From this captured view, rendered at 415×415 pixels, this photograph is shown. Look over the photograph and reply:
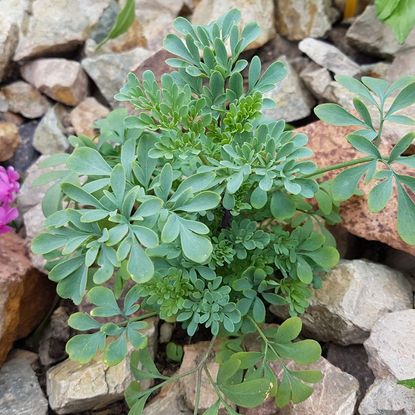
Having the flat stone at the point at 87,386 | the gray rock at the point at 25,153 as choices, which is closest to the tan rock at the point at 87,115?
the gray rock at the point at 25,153

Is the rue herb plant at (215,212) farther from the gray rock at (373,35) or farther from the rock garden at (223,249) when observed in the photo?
the gray rock at (373,35)

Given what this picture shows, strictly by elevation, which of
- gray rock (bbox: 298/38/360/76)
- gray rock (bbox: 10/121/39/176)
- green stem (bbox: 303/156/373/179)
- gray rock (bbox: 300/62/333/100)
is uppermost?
green stem (bbox: 303/156/373/179)

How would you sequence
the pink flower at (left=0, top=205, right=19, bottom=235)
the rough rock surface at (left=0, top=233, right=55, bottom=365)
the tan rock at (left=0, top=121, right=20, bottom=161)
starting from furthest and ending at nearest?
the tan rock at (left=0, top=121, right=20, bottom=161) < the pink flower at (left=0, top=205, right=19, bottom=235) < the rough rock surface at (left=0, top=233, right=55, bottom=365)

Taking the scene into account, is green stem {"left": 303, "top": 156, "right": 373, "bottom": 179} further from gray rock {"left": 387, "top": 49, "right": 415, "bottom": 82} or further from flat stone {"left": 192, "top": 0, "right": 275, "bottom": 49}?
flat stone {"left": 192, "top": 0, "right": 275, "bottom": 49}

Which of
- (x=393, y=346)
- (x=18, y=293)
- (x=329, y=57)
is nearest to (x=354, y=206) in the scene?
(x=393, y=346)

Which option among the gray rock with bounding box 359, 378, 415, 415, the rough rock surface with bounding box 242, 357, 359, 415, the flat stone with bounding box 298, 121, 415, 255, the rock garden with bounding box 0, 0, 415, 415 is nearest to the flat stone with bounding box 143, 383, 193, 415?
the rock garden with bounding box 0, 0, 415, 415

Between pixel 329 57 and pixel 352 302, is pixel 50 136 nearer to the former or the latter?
pixel 329 57
